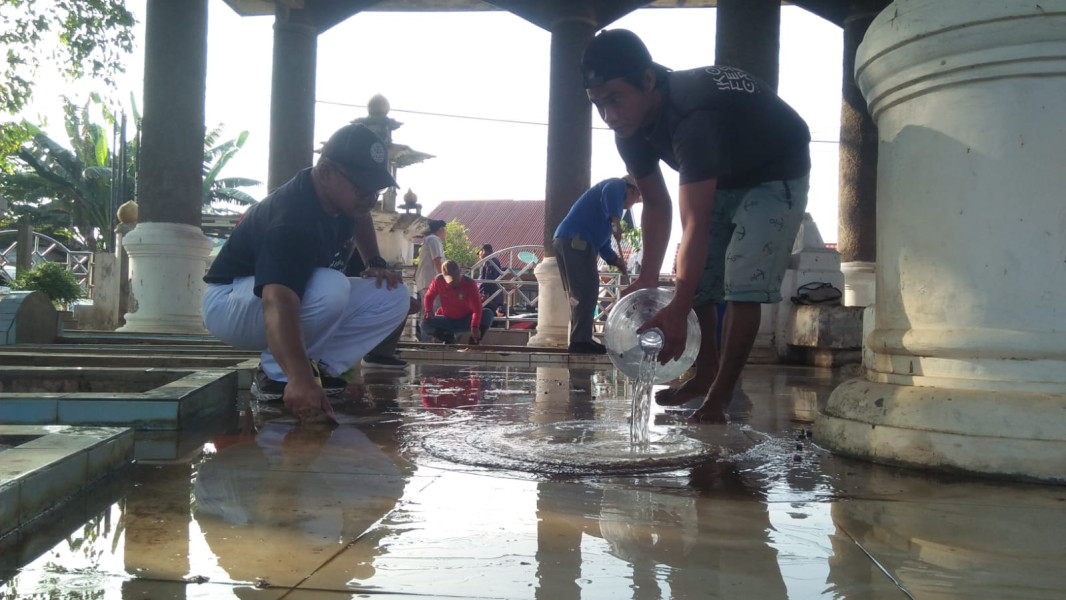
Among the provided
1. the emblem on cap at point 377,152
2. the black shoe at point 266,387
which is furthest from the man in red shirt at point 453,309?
the emblem on cap at point 377,152

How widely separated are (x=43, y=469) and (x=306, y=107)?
9.02 m

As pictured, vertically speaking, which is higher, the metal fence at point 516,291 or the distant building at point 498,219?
the distant building at point 498,219

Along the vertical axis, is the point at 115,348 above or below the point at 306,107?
below

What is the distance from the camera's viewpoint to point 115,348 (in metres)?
4.95

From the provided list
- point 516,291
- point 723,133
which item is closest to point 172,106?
point 723,133

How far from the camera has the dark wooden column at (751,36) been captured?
26.1 feet

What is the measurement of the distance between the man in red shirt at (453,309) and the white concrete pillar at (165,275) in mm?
2858

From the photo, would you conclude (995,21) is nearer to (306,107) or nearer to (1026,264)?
(1026,264)

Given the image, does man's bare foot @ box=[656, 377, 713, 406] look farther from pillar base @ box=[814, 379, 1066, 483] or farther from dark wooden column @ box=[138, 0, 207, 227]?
dark wooden column @ box=[138, 0, 207, 227]

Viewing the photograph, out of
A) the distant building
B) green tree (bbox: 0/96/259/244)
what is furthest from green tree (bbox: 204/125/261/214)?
the distant building

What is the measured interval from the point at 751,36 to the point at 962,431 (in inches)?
253

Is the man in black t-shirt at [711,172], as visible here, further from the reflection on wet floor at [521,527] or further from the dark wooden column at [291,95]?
the dark wooden column at [291,95]

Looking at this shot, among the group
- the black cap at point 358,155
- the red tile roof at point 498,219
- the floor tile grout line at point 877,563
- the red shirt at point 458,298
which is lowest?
the floor tile grout line at point 877,563

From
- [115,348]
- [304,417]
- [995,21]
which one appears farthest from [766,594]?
[115,348]
